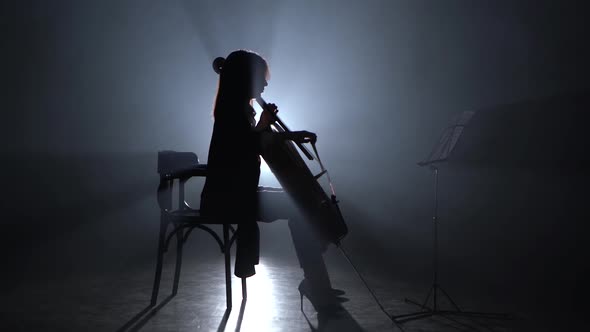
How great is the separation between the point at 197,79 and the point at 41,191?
193 centimetres

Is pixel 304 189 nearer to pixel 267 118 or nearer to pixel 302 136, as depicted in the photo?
pixel 302 136

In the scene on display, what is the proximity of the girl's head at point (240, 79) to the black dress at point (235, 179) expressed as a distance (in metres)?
0.04

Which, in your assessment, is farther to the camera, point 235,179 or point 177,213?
point 177,213

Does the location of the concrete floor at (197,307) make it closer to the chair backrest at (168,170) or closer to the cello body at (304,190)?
the cello body at (304,190)

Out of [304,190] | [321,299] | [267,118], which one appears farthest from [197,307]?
[267,118]

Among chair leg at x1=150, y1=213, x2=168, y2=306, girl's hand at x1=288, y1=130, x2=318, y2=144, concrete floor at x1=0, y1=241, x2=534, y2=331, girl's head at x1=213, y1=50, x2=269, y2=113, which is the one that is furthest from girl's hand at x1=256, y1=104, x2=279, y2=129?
concrete floor at x1=0, y1=241, x2=534, y2=331

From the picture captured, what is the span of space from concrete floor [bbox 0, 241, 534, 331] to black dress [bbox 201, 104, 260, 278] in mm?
300

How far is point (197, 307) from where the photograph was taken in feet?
7.66

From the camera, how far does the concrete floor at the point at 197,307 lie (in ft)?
6.61

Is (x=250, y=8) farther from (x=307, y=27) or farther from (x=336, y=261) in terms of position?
(x=336, y=261)

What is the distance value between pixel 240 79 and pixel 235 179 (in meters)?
0.43

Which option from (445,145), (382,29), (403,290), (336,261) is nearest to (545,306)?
(403,290)

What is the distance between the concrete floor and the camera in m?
2.02

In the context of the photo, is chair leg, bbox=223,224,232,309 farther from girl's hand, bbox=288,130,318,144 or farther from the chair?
girl's hand, bbox=288,130,318,144
